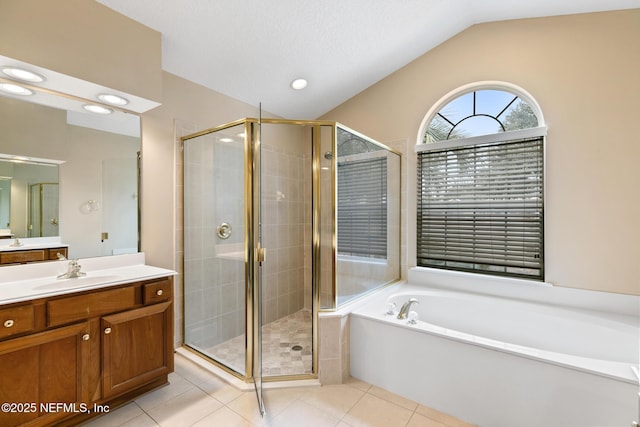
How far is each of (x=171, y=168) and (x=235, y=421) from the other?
6.27ft

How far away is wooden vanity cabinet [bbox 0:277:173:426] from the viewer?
1.33 meters

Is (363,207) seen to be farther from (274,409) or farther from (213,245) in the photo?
(274,409)

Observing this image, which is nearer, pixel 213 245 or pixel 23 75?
pixel 23 75

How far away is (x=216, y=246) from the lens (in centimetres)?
228

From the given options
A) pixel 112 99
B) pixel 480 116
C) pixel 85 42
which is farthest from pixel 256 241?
pixel 480 116

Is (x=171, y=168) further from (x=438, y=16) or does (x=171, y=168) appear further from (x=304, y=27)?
(x=438, y=16)

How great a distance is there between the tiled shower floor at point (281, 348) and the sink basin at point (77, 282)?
3.12ft

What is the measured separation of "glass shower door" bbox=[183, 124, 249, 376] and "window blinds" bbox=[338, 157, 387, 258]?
75cm

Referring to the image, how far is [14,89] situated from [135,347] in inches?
66.0

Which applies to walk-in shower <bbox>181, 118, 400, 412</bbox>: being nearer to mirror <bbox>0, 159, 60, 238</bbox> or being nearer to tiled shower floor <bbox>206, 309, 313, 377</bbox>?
tiled shower floor <bbox>206, 309, 313, 377</bbox>

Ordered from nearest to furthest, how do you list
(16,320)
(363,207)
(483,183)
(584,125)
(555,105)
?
(16,320) < (584,125) < (555,105) < (363,207) < (483,183)

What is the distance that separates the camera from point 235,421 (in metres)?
1.64

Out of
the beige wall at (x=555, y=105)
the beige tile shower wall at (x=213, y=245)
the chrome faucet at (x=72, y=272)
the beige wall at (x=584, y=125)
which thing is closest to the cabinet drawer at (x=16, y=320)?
the chrome faucet at (x=72, y=272)

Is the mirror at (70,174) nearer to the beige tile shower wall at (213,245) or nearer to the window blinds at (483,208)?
the beige tile shower wall at (213,245)
